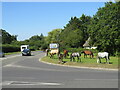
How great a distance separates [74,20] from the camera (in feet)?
352

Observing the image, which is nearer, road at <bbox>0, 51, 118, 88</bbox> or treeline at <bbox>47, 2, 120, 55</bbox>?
road at <bbox>0, 51, 118, 88</bbox>

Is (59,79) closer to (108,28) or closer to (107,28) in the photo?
(107,28)

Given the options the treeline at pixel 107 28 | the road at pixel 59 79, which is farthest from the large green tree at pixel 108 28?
the road at pixel 59 79

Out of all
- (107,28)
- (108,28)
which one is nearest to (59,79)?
(107,28)

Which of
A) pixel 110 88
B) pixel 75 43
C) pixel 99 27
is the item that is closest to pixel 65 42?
pixel 75 43

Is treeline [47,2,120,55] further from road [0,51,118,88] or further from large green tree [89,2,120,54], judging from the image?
road [0,51,118,88]

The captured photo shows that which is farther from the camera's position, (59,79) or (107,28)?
(107,28)

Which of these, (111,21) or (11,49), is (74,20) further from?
(111,21)

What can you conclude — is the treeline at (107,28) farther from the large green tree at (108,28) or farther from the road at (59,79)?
the road at (59,79)

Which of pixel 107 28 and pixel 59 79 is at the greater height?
pixel 107 28

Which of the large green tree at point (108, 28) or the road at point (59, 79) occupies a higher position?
the large green tree at point (108, 28)

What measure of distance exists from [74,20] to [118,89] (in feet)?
323

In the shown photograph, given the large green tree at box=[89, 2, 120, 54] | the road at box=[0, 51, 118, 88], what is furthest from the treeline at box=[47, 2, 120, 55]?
the road at box=[0, 51, 118, 88]

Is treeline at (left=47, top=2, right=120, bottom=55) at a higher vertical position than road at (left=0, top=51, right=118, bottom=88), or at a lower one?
higher
